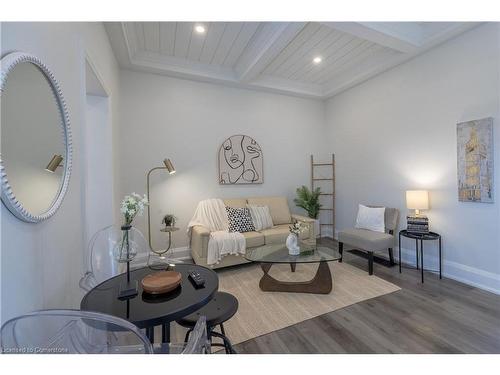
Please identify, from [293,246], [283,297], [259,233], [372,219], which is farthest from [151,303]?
[372,219]

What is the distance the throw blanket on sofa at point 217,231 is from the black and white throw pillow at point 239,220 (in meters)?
0.07

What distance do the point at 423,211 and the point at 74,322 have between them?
3661 mm

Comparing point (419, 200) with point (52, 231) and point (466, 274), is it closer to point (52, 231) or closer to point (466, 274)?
point (466, 274)

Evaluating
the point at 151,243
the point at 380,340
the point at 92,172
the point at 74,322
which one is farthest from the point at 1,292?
the point at 151,243

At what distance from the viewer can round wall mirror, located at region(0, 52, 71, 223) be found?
0.78 m

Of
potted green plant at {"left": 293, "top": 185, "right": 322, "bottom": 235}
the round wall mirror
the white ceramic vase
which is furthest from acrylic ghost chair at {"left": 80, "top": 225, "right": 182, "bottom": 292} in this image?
potted green plant at {"left": 293, "top": 185, "right": 322, "bottom": 235}

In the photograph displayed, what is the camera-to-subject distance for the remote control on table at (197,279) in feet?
4.02

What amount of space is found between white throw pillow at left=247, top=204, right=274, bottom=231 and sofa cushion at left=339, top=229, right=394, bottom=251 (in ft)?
3.73

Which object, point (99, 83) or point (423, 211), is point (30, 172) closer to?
point (99, 83)

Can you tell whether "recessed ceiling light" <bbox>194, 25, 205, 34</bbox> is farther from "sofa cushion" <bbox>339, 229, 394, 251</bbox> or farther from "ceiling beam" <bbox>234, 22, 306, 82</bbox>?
"sofa cushion" <bbox>339, 229, 394, 251</bbox>

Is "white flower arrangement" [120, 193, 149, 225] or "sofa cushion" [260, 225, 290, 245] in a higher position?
"white flower arrangement" [120, 193, 149, 225]

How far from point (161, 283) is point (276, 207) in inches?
116

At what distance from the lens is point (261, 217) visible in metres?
3.56

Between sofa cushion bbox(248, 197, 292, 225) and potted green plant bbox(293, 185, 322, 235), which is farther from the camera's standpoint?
potted green plant bbox(293, 185, 322, 235)
